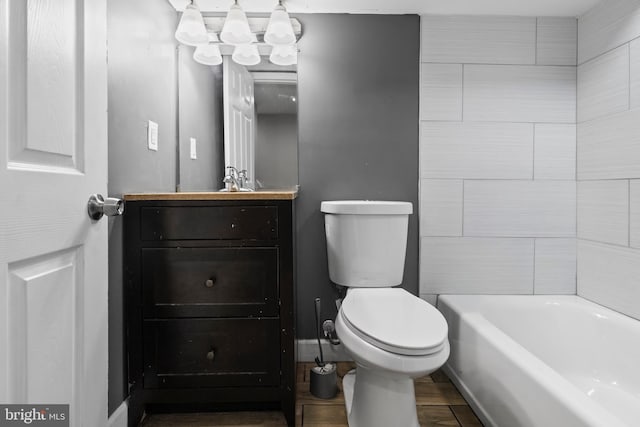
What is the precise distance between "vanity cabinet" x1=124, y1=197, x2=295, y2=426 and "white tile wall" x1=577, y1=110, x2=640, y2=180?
153 centimetres

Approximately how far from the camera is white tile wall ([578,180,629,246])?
5.87ft

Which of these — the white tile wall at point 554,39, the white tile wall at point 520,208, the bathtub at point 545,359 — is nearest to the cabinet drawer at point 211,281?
the bathtub at point 545,359

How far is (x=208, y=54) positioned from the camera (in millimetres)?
2012

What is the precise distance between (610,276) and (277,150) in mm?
1746

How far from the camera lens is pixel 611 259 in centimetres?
188

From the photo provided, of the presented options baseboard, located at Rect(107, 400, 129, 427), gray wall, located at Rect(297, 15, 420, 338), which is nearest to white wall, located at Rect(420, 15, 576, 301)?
gray wall, located at Rect(297, 15, 420, 338)

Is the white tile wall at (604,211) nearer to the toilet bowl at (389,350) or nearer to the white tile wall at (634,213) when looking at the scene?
the white tile wall at (634,213)

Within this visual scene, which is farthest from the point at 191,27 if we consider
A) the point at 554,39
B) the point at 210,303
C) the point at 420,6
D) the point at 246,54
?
the point at 554,39

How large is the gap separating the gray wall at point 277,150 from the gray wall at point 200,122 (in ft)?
0.66

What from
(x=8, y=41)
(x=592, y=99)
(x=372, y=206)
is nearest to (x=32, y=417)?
(x=8, y=41)

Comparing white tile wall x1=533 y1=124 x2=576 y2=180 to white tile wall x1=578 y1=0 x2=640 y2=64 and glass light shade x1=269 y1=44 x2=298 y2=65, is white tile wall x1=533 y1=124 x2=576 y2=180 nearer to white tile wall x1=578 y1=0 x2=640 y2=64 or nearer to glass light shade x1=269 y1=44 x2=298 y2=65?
white tile wall x1=578 y1=0 x2=640 y2=64

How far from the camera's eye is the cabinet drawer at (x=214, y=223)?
58.1 inches

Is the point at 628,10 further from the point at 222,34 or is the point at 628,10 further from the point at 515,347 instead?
the point at 222,34

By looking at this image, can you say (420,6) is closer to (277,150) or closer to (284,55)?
(284,55)
